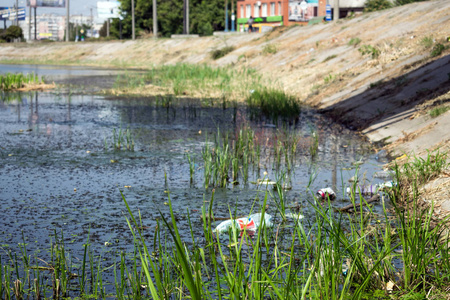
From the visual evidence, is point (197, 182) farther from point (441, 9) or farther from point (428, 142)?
point (441, 9)

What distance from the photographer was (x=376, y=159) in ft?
25.4

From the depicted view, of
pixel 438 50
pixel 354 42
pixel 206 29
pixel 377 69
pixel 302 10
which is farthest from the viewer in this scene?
pixel 302 10

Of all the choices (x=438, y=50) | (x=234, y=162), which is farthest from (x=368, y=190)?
(x=438, y=50)

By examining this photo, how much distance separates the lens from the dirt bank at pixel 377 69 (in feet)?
30.1

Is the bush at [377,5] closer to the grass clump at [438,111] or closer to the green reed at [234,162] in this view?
the grass clump at [438,111]

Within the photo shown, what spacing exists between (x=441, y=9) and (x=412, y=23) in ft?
4.05

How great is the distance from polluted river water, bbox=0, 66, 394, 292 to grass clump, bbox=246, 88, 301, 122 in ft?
0.92

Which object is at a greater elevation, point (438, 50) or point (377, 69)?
point (438, 50)

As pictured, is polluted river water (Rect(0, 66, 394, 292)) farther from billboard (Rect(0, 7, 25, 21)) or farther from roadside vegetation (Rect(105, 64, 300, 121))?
billboard (Rect(0, 7, 25, 21))

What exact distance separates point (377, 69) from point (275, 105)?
425cm

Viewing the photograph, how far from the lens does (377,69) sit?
588 inches

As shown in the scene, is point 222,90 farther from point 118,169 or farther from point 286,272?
point 286,272

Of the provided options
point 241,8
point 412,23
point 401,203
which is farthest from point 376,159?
point 241,8

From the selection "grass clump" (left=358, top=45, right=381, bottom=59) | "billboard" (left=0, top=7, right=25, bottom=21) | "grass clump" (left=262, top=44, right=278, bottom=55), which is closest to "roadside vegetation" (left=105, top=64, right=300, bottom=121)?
"grass clump" (left=358, top=45, right=381, bottom=59)
